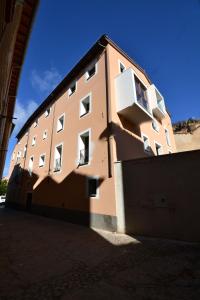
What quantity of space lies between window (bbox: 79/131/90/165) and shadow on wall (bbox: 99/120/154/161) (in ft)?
5.99

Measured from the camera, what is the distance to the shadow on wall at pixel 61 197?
998cm

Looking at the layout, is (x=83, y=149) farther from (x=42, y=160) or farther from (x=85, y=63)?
(x=85, y=63)

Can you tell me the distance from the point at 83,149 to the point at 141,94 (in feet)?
16.9

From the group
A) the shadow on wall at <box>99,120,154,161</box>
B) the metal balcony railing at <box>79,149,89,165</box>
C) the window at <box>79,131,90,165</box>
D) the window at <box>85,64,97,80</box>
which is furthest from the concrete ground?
the window at <box>85,64,97,80</box>

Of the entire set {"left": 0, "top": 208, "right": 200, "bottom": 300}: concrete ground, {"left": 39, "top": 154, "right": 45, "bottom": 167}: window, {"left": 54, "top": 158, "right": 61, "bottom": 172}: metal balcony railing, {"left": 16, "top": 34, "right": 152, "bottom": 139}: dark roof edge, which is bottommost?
{"left": 0, "top": 208, "right": 200, "bottom": 300}: concrete ground

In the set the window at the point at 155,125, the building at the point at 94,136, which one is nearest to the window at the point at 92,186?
the building at the point at 94,136

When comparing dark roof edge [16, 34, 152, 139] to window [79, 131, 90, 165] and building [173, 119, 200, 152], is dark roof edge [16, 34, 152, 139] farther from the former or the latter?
building [173, 119, 200, 152]

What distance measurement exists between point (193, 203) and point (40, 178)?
42.5ft

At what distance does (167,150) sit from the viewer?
637 inches

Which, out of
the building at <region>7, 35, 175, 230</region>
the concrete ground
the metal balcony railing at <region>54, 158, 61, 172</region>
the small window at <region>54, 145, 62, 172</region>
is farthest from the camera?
the small window at <region>54, 145, 62, 172</region>

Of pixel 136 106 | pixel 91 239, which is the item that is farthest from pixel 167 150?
pixel 91 239

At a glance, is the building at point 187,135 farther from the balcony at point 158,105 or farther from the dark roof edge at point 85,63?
the dark roof edge at point 85,63

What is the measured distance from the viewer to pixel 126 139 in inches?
399

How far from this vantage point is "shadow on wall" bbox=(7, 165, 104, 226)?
9.98 metres
